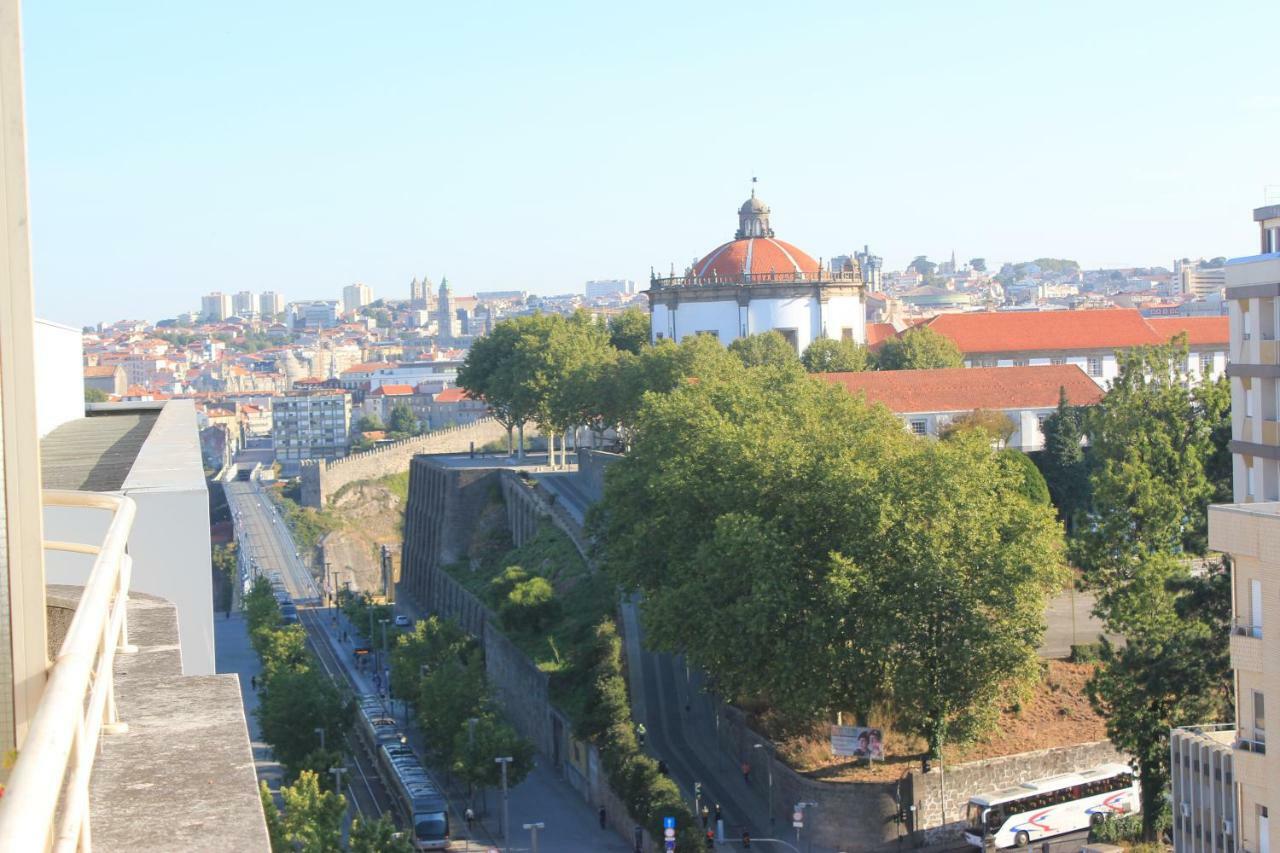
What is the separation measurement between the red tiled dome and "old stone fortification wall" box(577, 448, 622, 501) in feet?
65.1

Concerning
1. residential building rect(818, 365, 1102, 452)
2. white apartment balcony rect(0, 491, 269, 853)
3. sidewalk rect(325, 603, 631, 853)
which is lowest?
sidewalk rect(325, 603, 631, 853)

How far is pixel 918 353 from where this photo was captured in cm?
7044

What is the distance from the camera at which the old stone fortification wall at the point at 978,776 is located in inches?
1224

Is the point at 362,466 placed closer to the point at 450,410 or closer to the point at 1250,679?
the point at 450,410

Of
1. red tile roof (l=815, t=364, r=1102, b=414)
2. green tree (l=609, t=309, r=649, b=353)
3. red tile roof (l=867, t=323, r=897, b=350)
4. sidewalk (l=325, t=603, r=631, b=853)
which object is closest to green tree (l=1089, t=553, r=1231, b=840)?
sidewalk (l=325, t=603, r=631, b=853)

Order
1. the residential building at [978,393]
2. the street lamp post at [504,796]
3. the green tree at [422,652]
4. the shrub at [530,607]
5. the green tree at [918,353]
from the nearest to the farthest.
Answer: the street lamp post at [504,796] < the green tree at [422,652] < the shrub at [530,607] < the residential building at [978,393] < the green tree at [918,353]

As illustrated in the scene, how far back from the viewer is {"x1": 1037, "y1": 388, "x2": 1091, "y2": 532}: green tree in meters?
49.5

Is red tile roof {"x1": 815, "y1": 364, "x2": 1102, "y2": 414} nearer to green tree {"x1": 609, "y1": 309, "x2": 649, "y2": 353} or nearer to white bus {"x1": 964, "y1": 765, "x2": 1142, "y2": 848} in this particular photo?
green tree {"x1": 609, "y1": 309, "x2": 649, "y2": 353}

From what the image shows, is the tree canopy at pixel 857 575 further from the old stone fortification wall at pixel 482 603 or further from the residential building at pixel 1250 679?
the residential building at pixel 1250 679

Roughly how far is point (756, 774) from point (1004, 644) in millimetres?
6683

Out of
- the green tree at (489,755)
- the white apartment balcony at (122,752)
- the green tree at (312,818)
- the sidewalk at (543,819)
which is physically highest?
the white apartment balcony at (122,752)

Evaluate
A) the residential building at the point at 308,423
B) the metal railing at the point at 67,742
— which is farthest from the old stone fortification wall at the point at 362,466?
the metal railing at the point at 67,742

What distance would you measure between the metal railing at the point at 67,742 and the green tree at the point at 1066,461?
45.3 m

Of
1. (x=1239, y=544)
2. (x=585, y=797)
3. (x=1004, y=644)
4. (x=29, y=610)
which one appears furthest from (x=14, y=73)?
(x=585, y=797)
